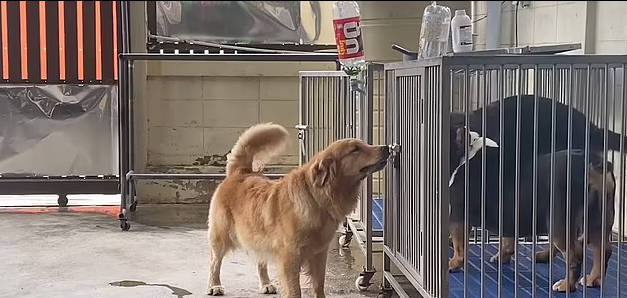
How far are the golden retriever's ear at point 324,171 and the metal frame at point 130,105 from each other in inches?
67.9

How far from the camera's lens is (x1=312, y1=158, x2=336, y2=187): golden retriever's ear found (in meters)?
2.83

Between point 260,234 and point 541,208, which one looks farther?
point 260,234

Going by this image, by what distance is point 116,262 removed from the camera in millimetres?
3822

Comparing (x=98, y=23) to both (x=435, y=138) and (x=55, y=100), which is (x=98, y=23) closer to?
(x=55, y=100)

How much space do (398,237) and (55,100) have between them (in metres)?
3.28

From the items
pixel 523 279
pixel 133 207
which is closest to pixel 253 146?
pixel 523 279

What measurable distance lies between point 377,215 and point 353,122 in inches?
20.1

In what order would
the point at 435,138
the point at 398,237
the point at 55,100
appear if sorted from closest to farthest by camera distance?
the point at 435,138 → the point at 398,237 → the point at 55,100

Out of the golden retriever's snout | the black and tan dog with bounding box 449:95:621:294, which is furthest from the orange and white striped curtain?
the black and tan dog with bounding box 449:95:621:294

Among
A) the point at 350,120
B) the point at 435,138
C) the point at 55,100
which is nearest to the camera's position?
the point at 435,138

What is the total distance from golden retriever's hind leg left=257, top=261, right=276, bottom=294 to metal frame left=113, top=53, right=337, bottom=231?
1282 millimetres

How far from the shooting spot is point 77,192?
5.51m

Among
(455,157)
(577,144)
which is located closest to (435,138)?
(455,157)

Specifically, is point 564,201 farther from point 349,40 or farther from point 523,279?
point 349,40
